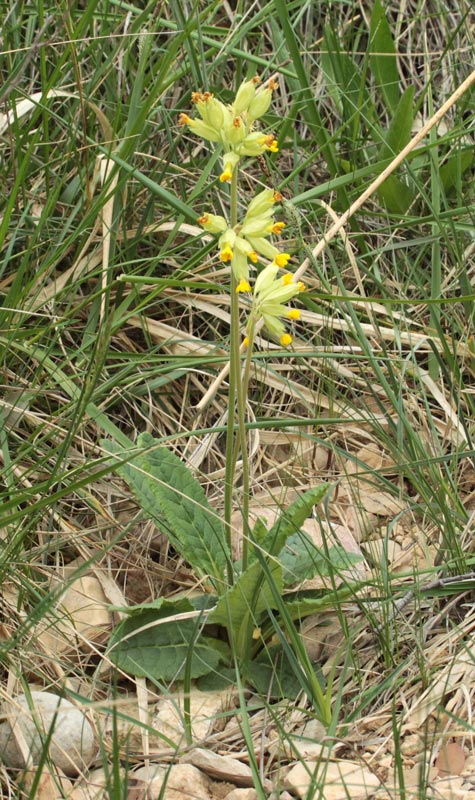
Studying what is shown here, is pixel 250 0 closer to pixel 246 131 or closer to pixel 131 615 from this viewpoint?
pixel 246 131

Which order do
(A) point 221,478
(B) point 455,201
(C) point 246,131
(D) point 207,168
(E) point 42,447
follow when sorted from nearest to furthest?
(C) point 246,131, (E) point 42,447, (A) point 221,478, (D) point 207,168, (B) point 455,201

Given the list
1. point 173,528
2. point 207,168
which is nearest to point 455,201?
point 207,168

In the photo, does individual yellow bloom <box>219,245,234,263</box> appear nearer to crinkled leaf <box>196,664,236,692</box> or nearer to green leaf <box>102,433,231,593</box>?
green leaf <box>102,433,231,593</box>

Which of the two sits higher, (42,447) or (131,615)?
(42,447)

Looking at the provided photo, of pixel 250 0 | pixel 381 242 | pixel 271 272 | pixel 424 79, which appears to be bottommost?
pixel 381 242

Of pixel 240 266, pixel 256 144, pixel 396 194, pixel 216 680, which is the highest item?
pixel 256 144

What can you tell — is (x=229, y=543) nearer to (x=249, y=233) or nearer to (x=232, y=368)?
(x=232, y=368)

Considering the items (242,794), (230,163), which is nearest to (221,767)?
(242,794)

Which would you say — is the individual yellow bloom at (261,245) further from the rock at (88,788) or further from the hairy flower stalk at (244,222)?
the rock at (88,788)
